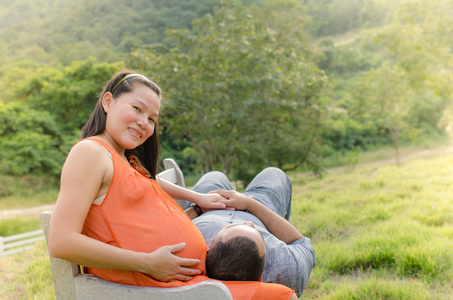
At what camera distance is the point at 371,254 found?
104 inches

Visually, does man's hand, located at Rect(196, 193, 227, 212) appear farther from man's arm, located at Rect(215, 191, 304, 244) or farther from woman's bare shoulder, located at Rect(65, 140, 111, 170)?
woman's bare shoulder, located at Rect(65, 140, 111, 170)

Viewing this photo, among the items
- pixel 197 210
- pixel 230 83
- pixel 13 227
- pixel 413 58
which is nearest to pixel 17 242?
pixel 197 210

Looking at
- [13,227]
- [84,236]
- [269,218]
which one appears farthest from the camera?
[13,227]

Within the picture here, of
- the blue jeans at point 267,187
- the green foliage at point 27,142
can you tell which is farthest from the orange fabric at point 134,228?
the green foliage at point 27,142

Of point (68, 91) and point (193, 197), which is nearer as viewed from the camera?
point (193, 197)

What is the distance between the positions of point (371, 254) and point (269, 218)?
1006 millimetres

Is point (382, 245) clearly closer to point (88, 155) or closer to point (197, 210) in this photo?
point (197, 210)

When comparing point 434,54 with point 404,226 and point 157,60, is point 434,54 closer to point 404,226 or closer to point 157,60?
point 157,60

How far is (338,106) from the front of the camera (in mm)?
34969

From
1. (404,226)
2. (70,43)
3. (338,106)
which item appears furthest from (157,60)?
(70,43)

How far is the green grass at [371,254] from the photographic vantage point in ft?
7.27

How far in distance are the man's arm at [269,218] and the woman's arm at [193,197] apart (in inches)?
2.2

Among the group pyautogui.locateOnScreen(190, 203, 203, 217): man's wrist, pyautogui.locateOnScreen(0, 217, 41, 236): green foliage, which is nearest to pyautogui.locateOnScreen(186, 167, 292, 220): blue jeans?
pyautogui.locateOnScreen(190, 203, 203, 217): man's wrist

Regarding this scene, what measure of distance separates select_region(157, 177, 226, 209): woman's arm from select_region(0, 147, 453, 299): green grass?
0.81 metres
